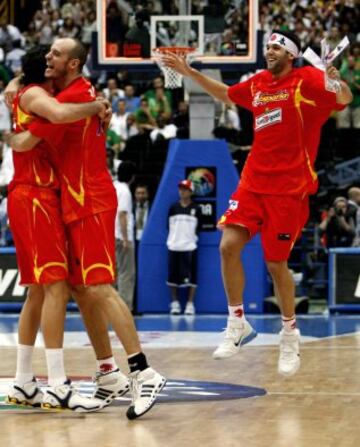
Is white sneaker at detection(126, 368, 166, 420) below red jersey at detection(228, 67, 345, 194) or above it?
below

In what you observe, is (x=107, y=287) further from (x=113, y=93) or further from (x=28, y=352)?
(x=113, y=93)

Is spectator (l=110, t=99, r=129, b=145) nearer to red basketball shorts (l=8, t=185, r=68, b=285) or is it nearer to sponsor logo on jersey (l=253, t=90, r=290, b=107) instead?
sponsor logo on jersey (l=253, t=90, r=290, b=107)

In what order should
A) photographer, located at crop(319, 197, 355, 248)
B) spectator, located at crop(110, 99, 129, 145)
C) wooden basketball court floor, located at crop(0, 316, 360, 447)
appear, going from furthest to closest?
1. spectator, located at crop(110, 99, 129, 145)
2. photographer, located at crop(319, 197, 355, 248)
3. wooden basketball court floor, located at crop(0, 316, 360, 447)

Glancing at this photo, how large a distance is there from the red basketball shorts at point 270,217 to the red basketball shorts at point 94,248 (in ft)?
5.13

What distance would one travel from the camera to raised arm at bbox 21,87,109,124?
8.43 meters

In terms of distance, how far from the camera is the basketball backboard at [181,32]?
1752 cm

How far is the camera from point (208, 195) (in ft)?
60.5

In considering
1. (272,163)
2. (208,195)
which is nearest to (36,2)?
(208,195)

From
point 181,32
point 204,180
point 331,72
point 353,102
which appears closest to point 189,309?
point 204,180

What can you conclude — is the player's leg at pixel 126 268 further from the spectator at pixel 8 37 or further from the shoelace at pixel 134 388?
the spectator at pixel 8 37

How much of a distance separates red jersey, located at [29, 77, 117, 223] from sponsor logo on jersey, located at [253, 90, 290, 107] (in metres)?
1.70

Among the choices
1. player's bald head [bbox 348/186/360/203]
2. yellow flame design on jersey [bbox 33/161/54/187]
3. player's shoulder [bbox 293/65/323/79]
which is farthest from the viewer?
player's bald head [bbox 348/186/360/203]

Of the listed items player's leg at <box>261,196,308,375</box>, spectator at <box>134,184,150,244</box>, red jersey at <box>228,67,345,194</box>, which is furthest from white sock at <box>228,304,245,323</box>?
spectator at <box>134,184,150,244</box>

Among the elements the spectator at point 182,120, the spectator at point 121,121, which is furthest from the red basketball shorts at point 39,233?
the spectator at point 121,121
